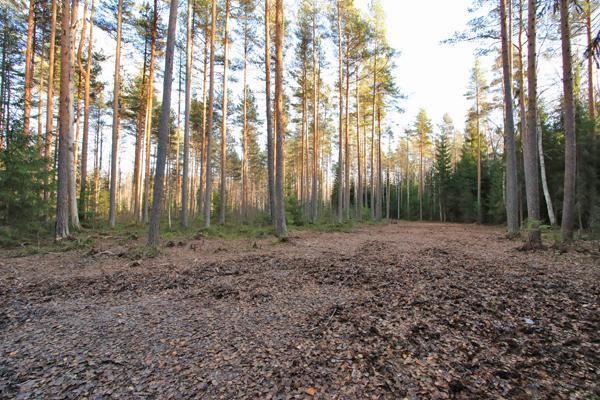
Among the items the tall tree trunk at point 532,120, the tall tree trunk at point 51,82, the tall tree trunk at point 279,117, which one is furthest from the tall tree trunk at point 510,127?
the tall tree trunk at point 51,82

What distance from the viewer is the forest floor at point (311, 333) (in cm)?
195

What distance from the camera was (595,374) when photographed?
1859 millimetres

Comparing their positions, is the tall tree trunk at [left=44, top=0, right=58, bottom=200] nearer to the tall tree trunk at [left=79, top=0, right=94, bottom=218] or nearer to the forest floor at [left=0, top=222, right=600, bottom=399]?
the tall tree trunk at [left=79, top=0, right=94, bottom=218]

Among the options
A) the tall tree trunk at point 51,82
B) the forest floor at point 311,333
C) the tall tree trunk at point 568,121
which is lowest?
the forest floor at point 311,333

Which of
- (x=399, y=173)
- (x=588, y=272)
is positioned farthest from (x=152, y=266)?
(x=399, y=173)

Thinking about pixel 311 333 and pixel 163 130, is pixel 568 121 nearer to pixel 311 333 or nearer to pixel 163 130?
pixel 311 333

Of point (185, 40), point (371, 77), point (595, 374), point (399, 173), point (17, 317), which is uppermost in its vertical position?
point (371, 77)

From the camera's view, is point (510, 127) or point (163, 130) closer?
point (163, 130)

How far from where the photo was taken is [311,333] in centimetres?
272

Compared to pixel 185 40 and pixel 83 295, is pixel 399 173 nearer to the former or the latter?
pixel 185 40

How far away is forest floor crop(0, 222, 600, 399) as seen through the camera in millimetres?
1947

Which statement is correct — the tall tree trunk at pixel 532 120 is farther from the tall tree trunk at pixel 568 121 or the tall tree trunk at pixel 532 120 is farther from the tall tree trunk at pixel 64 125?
the tall tree trunk at pixel 64 125

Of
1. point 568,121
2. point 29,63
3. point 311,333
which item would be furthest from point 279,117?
point 29,63

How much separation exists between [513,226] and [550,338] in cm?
929
